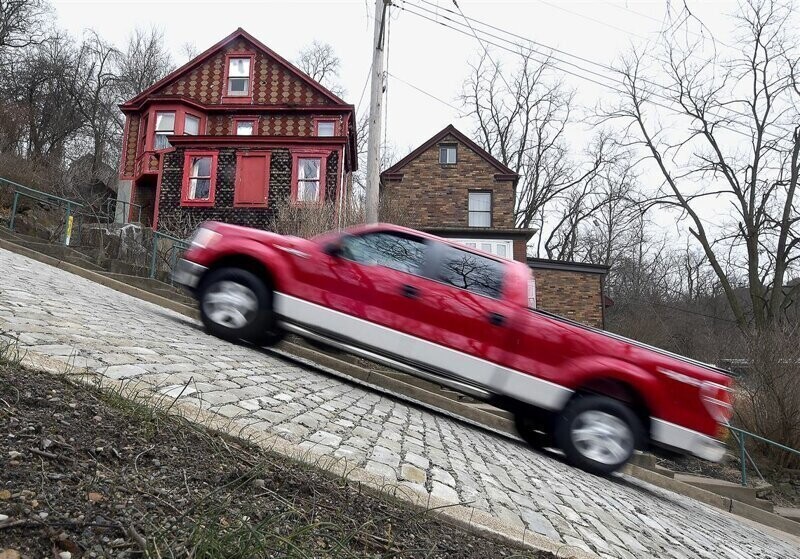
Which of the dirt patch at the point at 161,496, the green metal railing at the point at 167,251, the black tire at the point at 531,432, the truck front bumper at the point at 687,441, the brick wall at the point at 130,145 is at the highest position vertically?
the brick wall at the point at 130,145

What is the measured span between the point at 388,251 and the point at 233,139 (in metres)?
18.4

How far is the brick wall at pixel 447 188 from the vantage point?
84.2 feet

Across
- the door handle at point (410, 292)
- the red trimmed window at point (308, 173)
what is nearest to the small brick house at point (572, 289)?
the red trimmed window at point (308, 173)

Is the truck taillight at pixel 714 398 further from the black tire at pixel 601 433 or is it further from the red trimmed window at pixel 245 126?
the red trimmed window at pixel 245 126

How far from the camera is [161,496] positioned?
2084mm

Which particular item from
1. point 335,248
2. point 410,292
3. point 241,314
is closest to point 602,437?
point 410,292

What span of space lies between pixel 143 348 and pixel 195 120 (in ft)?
78.0

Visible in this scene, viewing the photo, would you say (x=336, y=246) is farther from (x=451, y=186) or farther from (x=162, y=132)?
(x=162, y=132)

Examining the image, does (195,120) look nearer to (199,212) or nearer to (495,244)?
(199,212)

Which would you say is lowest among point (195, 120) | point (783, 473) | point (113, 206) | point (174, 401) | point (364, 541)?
point (783, 473)

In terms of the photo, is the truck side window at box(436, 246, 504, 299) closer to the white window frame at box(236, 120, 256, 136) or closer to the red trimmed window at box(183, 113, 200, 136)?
the white window frame at box(236, 120, 256, 136)

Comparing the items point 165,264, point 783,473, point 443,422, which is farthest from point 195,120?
point 783,473

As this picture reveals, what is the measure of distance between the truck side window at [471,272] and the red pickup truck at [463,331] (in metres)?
0.01

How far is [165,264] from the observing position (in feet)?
43.1
